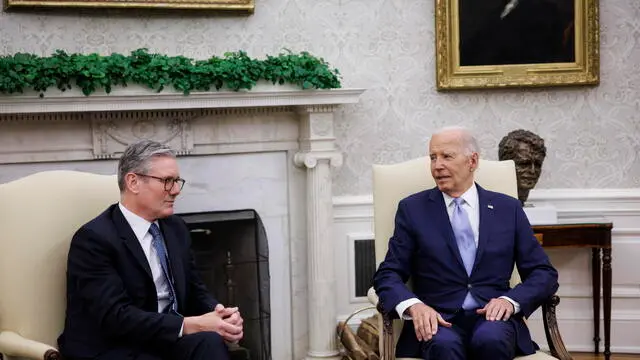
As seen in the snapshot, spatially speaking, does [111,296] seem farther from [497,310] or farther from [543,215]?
[543,215]

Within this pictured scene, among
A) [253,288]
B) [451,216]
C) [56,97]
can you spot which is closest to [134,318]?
[451,216]

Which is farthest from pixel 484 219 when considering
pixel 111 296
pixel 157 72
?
pixel 157 72

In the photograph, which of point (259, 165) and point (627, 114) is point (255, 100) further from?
point (627, 114)

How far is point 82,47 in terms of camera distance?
510 centimetres

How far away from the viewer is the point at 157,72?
15.7 feet

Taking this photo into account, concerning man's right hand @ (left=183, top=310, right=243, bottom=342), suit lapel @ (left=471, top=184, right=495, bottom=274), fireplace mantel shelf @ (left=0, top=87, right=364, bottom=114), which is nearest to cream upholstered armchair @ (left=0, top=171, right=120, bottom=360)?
man's right hand @ (left=183, top=310, right=243, bottom=342)

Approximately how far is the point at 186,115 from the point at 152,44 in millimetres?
502

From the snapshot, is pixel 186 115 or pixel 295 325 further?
pixel 295 325

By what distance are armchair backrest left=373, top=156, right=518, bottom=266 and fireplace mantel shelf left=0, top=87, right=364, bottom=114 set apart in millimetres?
1083

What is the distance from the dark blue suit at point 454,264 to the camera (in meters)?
3.69

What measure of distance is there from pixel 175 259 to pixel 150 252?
0.11 meters

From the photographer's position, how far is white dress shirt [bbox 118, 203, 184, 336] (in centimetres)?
352

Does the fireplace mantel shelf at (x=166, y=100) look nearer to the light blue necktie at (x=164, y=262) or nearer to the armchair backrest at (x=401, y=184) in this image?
the armchair backrest at (x=401, y=184)

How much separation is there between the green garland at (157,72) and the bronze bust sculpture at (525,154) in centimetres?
109
